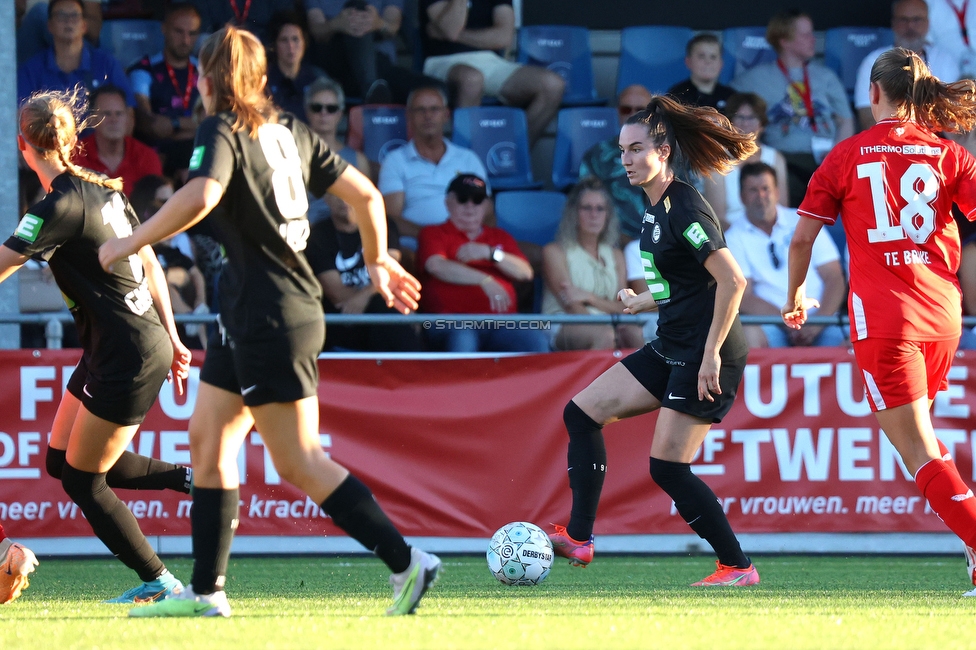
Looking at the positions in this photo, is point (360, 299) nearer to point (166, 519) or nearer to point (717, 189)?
point (166, 519)

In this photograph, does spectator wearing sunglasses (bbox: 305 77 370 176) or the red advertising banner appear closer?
the red advertising banner

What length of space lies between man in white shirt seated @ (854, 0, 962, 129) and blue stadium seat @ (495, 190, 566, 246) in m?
2.71

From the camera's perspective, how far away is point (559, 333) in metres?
8.13

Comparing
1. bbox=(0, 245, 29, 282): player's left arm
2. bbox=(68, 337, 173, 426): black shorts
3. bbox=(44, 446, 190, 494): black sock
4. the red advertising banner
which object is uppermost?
bbox=(0, 245, 29, 282): player's left arm

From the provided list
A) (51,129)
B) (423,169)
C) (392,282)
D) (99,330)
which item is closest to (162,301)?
(99,330)

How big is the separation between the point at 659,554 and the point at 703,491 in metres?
2.04

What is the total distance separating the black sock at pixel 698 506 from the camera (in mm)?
5312

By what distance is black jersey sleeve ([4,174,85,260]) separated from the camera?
175 inches

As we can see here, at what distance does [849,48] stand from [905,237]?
6.65 meters

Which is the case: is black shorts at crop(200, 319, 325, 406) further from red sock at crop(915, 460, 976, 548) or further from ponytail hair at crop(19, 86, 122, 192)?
red sock at crop(915, 460, 976, 548)

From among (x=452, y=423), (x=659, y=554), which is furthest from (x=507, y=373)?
(x=659, y=554)

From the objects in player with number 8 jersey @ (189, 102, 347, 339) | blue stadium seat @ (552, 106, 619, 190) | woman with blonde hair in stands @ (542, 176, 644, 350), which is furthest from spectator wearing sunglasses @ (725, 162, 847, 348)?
player with number 8 jersey @ (189, 102, 347, 339)

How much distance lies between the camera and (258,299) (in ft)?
12.4

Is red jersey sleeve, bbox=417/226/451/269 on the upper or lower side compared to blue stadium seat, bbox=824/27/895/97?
lower
